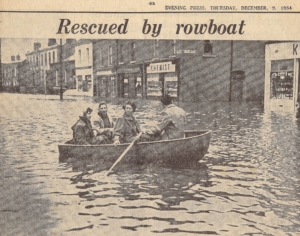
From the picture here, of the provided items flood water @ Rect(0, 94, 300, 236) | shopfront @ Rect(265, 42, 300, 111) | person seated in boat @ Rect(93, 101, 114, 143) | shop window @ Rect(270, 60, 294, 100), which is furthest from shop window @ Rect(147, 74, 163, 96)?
person seated in boat @ Rect(93, 101, 114, 143)

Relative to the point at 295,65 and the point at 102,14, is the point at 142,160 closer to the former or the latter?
the point at 102,14

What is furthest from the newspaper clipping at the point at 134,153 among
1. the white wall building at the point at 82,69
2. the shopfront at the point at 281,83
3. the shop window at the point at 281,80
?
the shop window at the point at 281,80

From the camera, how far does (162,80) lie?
8.80m

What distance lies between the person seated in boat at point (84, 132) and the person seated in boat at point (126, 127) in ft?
0.64

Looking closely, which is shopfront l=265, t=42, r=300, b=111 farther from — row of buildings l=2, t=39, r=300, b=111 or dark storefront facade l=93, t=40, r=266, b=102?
dark storefront facade l=93, t=40, r=266, b=102

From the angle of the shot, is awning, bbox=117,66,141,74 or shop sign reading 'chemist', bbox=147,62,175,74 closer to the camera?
awning, bbox=117,66,141,74

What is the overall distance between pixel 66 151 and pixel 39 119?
118cm

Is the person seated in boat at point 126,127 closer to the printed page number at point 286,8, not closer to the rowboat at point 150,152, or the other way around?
the rowboat at point 150,152

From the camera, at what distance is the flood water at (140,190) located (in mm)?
2951

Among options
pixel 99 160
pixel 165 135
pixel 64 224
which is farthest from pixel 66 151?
pixel 64 224

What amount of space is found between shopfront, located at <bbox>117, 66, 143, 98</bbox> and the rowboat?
3403 millimetres

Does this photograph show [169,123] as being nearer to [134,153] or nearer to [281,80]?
[134,153]

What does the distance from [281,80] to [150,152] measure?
3789mm

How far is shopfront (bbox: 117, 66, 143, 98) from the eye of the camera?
7.72 m
